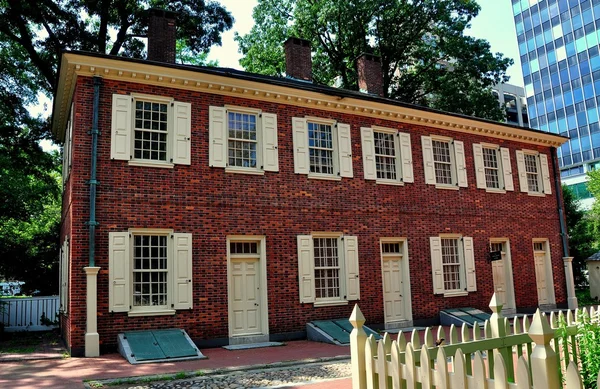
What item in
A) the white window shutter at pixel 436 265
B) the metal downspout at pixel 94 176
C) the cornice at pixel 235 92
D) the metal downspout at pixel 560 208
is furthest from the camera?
the metal downspout at pixel 560 208

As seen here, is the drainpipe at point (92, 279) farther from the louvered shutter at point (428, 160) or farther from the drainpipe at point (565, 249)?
the drainpipe at point (565, 249)

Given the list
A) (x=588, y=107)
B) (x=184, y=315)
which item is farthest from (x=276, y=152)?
(x=588, y=107)

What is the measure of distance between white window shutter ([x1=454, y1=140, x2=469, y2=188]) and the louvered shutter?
3.83 feet

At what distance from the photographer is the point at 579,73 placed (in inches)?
2365

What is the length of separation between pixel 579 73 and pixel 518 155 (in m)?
48.1

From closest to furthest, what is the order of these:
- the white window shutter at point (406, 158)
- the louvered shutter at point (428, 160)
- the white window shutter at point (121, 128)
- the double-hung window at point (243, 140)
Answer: the white window shutter at point (121, 128), the double-hung window at point (243, 140), the white window shutter at point (406, 158), the louvered shutter at point (428, 160)

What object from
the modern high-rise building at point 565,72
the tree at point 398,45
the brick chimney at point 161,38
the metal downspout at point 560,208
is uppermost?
the modern high-rise building at point 565,72

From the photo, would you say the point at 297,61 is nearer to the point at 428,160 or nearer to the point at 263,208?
the point at 428,160

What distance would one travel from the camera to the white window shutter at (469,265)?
17.5m

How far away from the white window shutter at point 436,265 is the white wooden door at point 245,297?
6.06 m

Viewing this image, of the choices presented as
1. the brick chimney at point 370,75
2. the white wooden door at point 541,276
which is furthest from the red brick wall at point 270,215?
the brick chimney at point 370,75

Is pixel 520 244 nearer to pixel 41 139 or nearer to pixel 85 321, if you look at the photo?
pixel 85 321

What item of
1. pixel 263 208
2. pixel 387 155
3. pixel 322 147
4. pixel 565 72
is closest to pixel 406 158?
pixel 387 155

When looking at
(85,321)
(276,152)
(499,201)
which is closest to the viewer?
(85,321)
